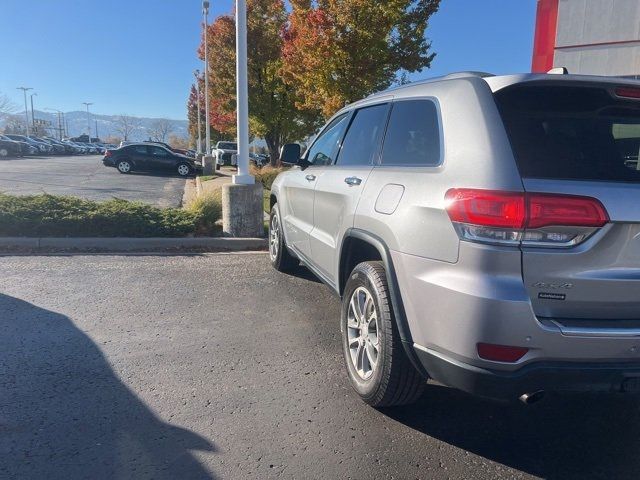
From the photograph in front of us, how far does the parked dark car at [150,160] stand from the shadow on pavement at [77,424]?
22280 millimetres

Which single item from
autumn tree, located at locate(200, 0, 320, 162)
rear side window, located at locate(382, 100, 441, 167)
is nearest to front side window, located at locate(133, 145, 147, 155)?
autumn tree, located at locate(200, 0, 320, 162)

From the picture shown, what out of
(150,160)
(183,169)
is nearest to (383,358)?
(183,169)

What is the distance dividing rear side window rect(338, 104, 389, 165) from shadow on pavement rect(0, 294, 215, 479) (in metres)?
2.22

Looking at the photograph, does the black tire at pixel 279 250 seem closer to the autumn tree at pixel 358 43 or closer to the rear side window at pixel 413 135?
the rear side window at pixel 413 135

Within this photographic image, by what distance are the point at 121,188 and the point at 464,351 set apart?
1748cm

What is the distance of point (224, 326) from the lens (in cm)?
466

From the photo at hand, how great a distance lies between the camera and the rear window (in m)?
2.42

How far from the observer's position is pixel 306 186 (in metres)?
4.89

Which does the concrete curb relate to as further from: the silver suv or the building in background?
the building in background

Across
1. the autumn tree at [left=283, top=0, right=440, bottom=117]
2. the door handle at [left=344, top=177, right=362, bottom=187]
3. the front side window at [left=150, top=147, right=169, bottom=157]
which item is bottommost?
the front side window at [left=150, top=147, right=169, bottom=157]

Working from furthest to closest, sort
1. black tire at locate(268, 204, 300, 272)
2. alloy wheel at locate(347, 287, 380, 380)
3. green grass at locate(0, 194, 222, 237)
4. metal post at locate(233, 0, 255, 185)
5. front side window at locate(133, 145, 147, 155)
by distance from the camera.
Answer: front side window at locate(133, 145, 147, 155), metal post at locate(233, 0, 255, 185), green grass at locate(0, 194, 222, 237), black tire at locate(268, 204, 300, 272), alloy wheel at locate(347, 287, 380, 380)

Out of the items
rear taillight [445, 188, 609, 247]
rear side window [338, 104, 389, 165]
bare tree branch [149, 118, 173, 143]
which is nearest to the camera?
rear taillight [445, 188, 609, 247]

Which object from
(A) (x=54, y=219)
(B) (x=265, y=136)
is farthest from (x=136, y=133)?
(A) (x=54, y=219)

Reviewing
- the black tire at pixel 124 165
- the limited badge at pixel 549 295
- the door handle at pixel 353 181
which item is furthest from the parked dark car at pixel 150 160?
the limited badge at pixel 549 295
